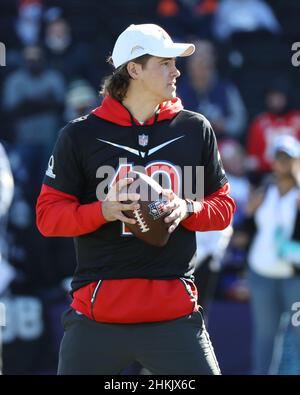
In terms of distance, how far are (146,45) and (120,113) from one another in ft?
1.01

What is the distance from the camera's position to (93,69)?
10.3 meters

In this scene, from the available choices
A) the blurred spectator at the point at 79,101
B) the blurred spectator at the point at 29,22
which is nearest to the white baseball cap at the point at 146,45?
the blurred spectator at the point at 79,101

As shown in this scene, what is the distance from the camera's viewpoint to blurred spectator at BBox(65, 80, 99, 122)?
9.26 metres

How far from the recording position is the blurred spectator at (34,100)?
9586mm

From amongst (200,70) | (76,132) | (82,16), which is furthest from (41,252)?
(76,132)

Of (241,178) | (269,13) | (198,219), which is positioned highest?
(269,13)

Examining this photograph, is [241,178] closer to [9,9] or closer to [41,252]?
[41,252]

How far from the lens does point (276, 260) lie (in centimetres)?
705

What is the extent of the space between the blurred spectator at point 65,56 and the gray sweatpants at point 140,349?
6.54 metres

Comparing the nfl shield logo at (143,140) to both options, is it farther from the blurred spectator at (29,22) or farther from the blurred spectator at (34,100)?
the blurred spectator at (29,22)

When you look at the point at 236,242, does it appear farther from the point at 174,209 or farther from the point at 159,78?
the point at 174,209

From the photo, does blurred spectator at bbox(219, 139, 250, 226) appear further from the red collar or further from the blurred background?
the red collar

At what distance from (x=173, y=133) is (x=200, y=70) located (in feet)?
19.0

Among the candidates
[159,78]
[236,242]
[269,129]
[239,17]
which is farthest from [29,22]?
[159,78]
